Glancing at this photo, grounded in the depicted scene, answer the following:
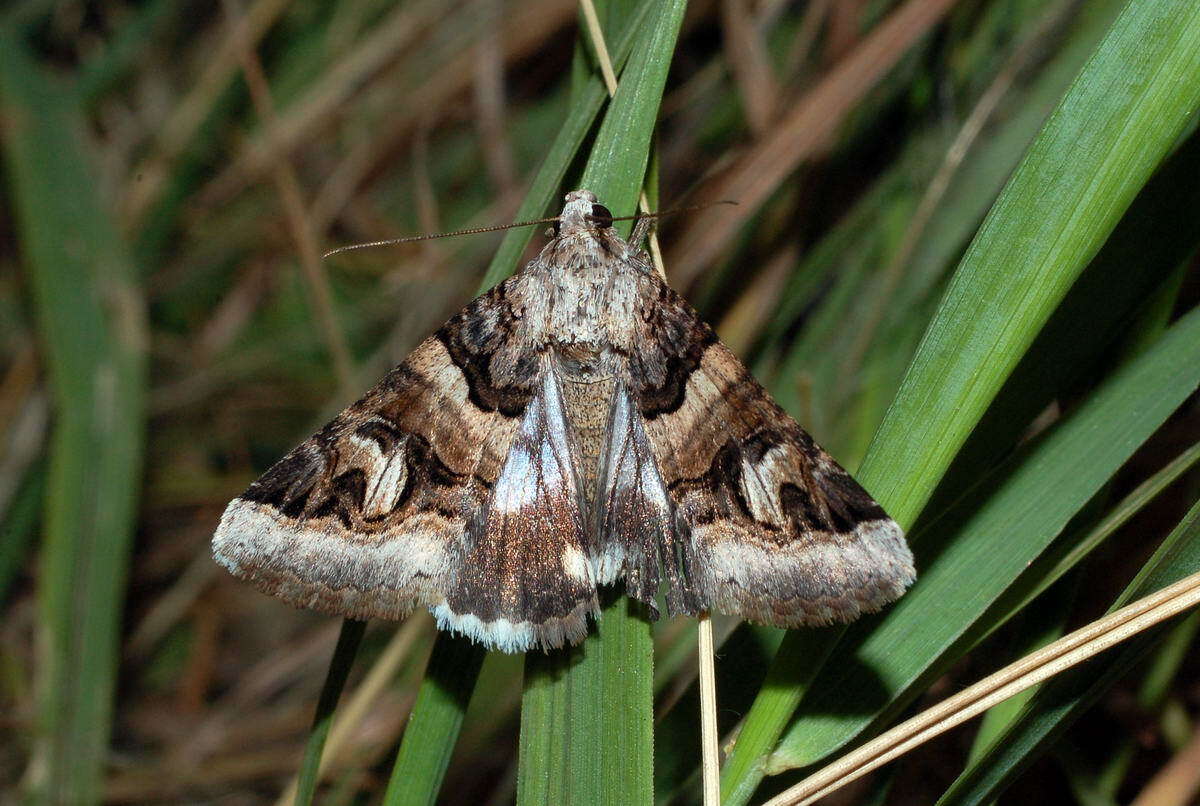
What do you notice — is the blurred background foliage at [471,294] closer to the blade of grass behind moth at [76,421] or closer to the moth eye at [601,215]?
the blade of grass behind moth at [76,421]

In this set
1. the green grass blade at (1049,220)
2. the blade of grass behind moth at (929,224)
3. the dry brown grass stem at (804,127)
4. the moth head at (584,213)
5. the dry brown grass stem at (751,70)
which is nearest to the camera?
the green grass blade at (1049,220)

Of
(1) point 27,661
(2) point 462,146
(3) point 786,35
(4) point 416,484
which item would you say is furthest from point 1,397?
(3) point 786,35

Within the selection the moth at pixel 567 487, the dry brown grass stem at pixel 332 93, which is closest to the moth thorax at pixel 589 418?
the moth at pixel 567 487

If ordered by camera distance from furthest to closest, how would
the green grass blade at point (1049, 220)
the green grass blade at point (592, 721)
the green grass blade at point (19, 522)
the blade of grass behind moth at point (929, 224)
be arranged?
the green grass blade at point (19, 522) < the blade of grass behind moth at point (929, 224) < the green grass blade at point (592, 721) < the green grass blade at point (1049, 220)

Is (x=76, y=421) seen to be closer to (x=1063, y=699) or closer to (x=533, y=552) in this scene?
(x=533, y=552)

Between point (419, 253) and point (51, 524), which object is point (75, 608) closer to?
point (51, 524)

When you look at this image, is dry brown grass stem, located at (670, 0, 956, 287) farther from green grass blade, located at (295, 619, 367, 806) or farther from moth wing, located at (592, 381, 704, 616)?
green grass blade, located at (295, 619, 367, 806)

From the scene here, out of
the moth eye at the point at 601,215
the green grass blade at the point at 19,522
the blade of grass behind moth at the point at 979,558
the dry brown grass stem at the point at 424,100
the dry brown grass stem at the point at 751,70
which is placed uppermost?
the dry brown grass stem at the point at 424,100
